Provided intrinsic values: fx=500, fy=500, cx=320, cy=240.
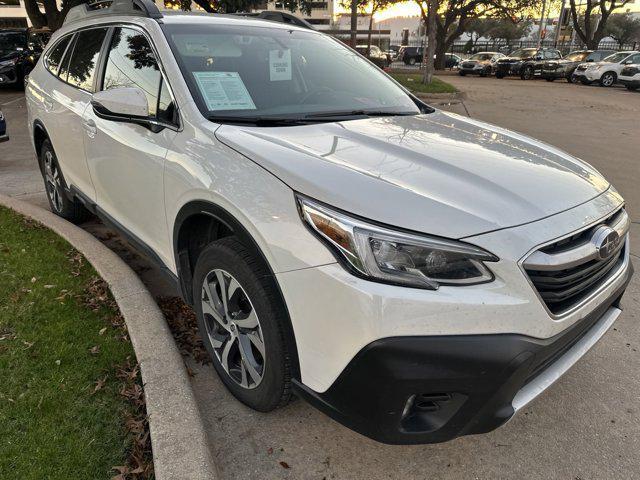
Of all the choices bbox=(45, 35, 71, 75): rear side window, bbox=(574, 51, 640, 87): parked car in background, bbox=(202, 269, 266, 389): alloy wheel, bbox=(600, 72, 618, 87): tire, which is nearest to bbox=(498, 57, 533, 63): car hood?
bbox=(574, 51, 640, 87): parked car in background

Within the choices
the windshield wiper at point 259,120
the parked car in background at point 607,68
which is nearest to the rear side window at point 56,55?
the windshield wiper at point 259,120

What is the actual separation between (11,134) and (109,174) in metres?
7.67

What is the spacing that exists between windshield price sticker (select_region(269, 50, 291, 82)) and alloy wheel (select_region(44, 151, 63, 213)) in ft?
8.03

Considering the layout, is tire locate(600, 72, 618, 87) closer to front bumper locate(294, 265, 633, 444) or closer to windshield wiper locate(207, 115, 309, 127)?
windshield wiper locate(207, 115, 309, 127)

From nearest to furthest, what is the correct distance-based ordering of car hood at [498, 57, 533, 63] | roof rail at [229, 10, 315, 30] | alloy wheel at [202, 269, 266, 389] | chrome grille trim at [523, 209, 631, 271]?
1. chrome grille trim at [523, 209, 631, 271]
2. alloy wheel at [202, 269, 266, 389]
3. roof rail at [229, 10, 315, 30]
4. car hood at [498, 57, 533, 63]

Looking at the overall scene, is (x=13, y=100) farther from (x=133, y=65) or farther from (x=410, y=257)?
(x=410, y=257)

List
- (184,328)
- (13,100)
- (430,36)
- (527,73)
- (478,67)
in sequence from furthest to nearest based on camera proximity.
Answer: (478,67) → (527,73) → (430,36) → (13,100) → (184,328)

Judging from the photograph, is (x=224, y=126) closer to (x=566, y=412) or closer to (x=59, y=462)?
(x=59, y=462)

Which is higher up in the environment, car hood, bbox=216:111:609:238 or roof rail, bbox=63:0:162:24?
roof rail, bbox=63:0:162:24

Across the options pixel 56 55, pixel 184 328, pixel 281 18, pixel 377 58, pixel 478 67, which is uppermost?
pixel 281 18

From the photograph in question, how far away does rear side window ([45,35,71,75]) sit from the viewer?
4284 mm

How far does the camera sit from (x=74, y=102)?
12.1 ft

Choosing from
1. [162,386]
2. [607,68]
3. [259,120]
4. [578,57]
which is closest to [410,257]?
[259,120]

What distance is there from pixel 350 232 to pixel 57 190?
3869 mm
